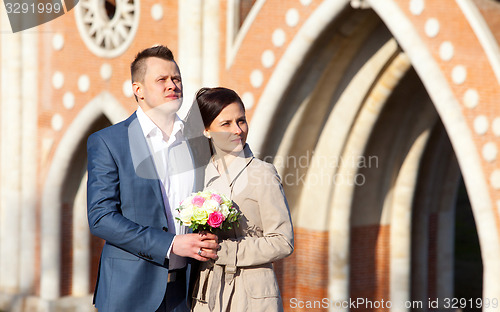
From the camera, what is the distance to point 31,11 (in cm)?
1039

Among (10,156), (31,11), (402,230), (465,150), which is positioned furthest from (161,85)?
(10,156)

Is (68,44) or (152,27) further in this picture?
(68,44)

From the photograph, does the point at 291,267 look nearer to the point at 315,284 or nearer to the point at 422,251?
the point at 315,284

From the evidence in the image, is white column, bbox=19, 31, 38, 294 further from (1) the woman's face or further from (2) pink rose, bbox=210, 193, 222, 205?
(2) pink rose, bbox=210, 193, 222, 205

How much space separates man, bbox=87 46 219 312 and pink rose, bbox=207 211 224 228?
0.23 ft

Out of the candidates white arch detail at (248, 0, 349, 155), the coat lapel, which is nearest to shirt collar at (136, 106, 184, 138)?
the coat lapel

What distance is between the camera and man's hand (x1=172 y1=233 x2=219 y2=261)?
314cm

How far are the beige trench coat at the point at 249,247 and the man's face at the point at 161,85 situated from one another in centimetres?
39

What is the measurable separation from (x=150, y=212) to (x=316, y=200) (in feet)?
19.1

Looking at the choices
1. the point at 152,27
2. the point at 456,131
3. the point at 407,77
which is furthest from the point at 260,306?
the point at 152,27

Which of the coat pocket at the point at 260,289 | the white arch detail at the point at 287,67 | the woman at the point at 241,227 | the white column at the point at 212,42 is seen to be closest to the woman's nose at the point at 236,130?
the woman at the point at 241,227

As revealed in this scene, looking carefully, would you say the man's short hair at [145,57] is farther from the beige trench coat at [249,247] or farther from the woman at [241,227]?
the beige trench coat at [249,247]

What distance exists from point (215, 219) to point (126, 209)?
39cm

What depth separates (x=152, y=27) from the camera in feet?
30.3
